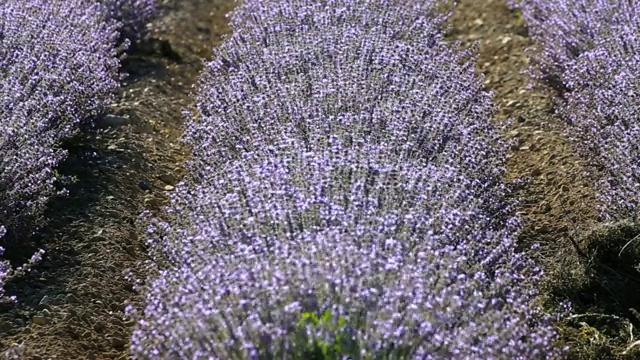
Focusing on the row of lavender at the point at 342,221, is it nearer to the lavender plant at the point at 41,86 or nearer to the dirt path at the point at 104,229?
the dirt path at the point at 104,229

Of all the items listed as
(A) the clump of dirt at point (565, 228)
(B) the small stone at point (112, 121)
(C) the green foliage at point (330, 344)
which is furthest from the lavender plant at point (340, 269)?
(B) the small stone at point (112, 121)

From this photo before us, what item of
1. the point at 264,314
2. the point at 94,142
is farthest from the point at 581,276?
the point at 94,142

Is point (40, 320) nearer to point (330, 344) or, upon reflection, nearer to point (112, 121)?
point (330, 344)

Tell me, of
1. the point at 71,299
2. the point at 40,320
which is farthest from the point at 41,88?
the point at 40,320

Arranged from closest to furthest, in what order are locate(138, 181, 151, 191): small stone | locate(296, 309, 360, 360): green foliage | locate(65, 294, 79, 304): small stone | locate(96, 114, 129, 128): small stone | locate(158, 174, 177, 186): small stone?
locate(296, 309, 360, 360): green foliage < locate(65, 294, 79, 304): small stone < locate(138, 181, 151, 191): small stone < locate(158, 174, 177, 186): small stone < locate(96, 114, 129, 128): small stone

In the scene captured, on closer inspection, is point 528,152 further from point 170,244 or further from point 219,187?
point 170,244

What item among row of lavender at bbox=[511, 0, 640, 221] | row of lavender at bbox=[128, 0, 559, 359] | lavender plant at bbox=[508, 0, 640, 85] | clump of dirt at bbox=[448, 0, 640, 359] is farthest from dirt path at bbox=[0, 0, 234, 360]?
lavender plant at bbox=[508, 0, 640, 85]

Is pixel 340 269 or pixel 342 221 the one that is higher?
pixel 342 221

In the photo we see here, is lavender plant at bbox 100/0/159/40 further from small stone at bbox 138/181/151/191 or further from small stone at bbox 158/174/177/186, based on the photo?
small stone at bbox 138/181/151/191
